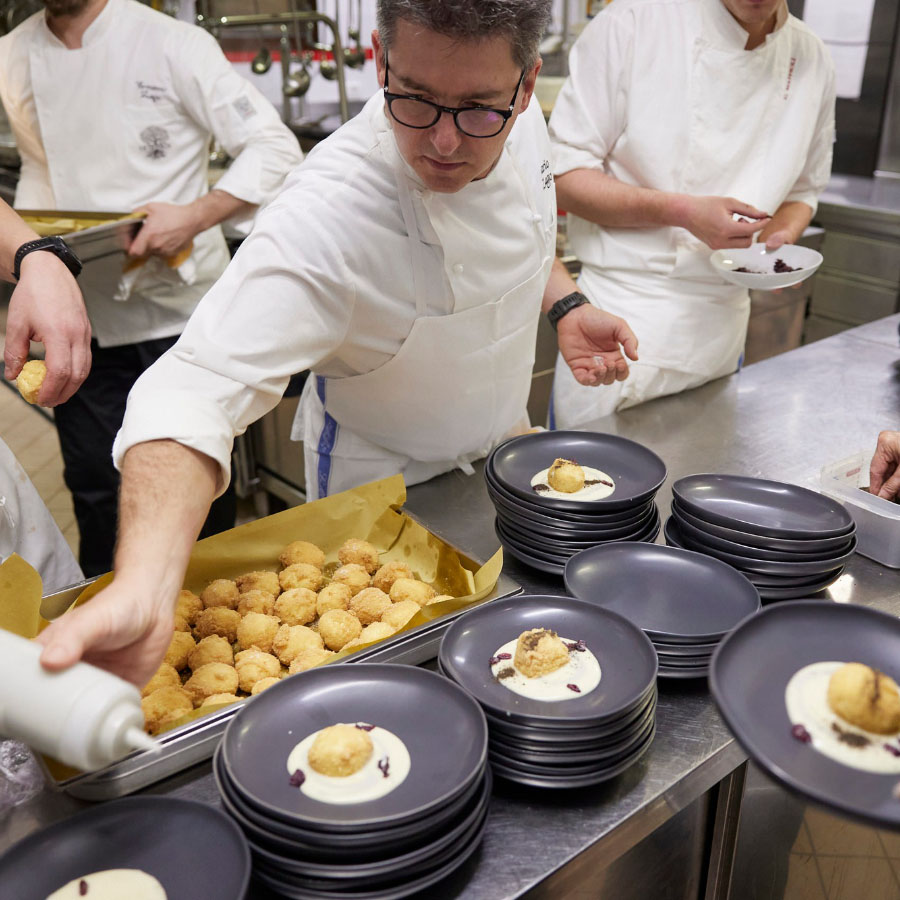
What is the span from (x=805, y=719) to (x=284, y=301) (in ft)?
3.02

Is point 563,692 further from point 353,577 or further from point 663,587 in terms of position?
point 353,577

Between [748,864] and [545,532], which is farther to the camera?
[545,532]

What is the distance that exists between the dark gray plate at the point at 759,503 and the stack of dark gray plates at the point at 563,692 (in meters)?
0.38

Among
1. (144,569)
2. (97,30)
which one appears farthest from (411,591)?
(97,30)

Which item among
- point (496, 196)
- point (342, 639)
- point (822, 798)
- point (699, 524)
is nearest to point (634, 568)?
point (699, 524)

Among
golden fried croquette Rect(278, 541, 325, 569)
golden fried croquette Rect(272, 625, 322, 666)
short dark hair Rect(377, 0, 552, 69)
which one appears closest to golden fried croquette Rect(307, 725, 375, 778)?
golden fried croquette Rect(272, 625, 322, 666)

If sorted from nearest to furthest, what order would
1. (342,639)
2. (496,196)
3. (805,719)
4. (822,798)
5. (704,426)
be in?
(822,798), (805,719), (342,639), (496,196), (704,426)

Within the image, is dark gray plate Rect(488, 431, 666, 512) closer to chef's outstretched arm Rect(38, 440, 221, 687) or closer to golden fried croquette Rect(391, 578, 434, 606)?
golden fried croquette Rect(391, 578, 434, 606)

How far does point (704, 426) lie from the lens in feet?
7.11

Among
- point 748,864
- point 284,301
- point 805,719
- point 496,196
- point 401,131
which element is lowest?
point 748,864

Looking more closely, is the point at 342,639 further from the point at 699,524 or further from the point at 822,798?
the point at 822,798

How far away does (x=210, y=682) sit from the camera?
1254 mm

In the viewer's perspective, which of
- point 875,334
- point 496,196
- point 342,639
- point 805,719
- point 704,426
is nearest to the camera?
point 805,719

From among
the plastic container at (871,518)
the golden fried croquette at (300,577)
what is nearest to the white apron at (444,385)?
the golden fried croquette at (300,577)
